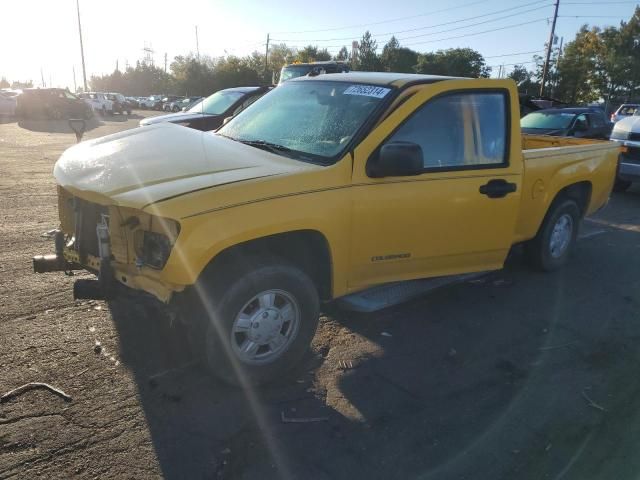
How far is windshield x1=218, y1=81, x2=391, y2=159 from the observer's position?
153 inches

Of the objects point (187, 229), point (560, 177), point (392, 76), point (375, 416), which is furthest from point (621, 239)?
point (187, 229)

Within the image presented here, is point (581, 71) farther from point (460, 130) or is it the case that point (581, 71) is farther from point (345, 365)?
point (345, 365)

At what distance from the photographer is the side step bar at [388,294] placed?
392 cm

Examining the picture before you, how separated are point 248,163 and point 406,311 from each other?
86.7 inches

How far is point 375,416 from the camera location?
3.34m

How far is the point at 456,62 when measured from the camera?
191 feet

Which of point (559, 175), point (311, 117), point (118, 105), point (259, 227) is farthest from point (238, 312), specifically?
point (118, 105)

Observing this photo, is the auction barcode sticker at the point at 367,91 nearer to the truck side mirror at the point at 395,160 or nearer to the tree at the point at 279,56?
the truck side mirror at the point at 395,160

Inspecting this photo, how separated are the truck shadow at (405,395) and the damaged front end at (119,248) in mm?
229

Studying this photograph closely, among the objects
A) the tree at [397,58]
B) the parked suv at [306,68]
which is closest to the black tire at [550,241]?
the parked suv at [306,68]

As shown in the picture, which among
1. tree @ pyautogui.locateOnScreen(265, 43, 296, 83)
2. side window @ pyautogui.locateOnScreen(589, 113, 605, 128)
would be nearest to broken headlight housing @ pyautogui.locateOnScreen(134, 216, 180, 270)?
side window @ pyautogui.locateOnScreen(589, 113, 605, 128)

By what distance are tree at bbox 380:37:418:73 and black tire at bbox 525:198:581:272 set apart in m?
58.8

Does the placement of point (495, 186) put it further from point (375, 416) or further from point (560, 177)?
point (375, 416)

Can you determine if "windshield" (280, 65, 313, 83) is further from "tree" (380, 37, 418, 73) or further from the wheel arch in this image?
"tree" (380, 37, 418, 73)
